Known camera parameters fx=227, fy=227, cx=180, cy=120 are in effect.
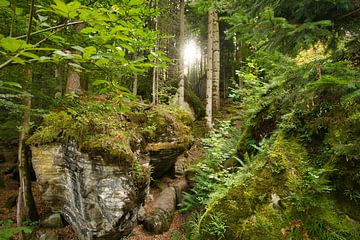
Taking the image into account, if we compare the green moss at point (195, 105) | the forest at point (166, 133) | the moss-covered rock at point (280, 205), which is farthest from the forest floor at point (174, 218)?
the green moss at point (195, 105)

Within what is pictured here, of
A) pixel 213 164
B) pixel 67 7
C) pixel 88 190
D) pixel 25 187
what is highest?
pixel 67 7

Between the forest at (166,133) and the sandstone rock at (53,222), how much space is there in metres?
0.03

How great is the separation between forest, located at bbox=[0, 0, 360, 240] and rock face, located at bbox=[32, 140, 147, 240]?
3 centimetres

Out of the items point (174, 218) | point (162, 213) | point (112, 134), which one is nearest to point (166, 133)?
point (112, 134)

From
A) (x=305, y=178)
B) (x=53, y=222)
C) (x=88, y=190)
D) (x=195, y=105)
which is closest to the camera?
(x=305, y=178)

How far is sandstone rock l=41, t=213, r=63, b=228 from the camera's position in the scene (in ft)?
22.3

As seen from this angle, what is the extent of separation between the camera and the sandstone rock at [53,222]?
679 centimetres

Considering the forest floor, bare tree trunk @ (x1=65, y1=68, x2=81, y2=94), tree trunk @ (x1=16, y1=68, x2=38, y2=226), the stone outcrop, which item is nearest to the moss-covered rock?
the stone outcrop

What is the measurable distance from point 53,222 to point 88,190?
210cm

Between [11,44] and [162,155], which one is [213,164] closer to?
[162,155]

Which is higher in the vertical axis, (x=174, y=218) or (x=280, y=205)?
(x=280, y=205)

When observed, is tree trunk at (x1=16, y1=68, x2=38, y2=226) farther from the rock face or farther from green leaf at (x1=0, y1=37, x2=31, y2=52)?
green leaf at (x1=0, y1=37, x2=31, y2=52)

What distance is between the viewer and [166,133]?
28.7 feet

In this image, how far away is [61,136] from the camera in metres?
6.37
